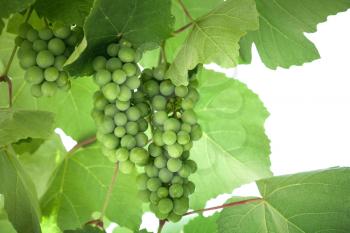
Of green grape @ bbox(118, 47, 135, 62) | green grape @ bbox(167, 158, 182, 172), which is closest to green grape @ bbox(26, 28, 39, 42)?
green grape @ bbox(118, 47, 135, 62)

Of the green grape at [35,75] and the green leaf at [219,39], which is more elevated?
the green leaf at [219,39]

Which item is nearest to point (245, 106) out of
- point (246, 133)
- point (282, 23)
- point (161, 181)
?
point (246, 133)

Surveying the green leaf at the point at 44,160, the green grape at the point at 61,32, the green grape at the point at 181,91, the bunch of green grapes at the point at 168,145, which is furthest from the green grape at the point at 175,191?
the green leaf at the point at 44,160

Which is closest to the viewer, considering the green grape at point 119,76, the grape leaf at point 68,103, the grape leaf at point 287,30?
the green grape at point 119,76

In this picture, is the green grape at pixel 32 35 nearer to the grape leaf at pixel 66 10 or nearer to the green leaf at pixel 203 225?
the grape leaf at pixel 66 10

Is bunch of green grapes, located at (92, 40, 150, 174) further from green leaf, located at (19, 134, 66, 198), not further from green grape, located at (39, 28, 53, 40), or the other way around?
green leaf, located at (19, 134, 66, 198)

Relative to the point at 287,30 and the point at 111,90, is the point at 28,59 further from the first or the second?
the point at 287,30

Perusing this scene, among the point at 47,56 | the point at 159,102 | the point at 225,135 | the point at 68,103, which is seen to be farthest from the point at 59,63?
the point at 225,135
